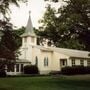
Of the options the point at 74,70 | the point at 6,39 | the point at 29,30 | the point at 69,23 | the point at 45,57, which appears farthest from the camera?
the point at 29,30

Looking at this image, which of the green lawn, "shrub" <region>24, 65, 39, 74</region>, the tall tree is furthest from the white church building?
the tall tree

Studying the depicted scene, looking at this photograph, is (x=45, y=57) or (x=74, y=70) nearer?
(x=74, y=70)

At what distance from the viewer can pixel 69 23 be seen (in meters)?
32.6

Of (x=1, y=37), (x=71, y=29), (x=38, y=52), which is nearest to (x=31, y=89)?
(x=1, y=37)

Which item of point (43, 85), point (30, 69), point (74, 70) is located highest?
point (30, 69)

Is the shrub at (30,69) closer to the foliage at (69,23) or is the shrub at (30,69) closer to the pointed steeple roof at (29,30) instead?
the pointed steeple roof at (29,30)

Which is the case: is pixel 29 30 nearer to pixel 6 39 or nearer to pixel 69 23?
pixel 69 23

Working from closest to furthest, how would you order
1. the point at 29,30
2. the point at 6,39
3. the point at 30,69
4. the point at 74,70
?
1. the point at 6,39
2. the point at 30,69
3. the point at 74,70
4. the point at 29,30

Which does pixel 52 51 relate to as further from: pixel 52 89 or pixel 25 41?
pixel 52 89

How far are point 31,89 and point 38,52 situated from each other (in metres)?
32.1

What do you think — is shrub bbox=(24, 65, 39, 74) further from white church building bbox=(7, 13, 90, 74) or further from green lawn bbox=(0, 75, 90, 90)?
green lawn bbox=(0, 75, 90, 90)

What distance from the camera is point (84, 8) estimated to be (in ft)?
105

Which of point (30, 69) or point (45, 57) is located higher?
point (45, 57)

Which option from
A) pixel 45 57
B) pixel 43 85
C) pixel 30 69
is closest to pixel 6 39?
pixel 43 85
